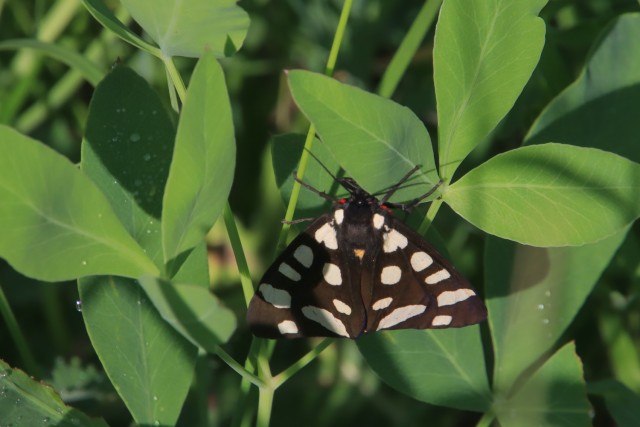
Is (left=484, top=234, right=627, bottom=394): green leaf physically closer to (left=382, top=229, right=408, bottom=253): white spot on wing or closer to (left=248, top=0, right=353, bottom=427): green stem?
(left=382, top=229, right=408, bottom=253): white spot on wing

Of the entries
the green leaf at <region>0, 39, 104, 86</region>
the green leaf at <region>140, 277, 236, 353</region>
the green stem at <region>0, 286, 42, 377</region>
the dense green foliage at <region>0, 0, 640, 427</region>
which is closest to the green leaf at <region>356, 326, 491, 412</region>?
the dense green foliage at <region>0, 0, 640, 427</region>

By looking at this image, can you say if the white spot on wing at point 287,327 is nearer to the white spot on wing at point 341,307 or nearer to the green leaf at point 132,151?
the white spot on wing at point 341,307

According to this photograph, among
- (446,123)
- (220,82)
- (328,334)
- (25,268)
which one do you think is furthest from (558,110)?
(25,268)

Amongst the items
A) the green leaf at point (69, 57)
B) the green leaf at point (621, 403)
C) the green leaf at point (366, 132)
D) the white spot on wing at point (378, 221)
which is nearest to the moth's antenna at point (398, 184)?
the green leaf at point (366, 132)

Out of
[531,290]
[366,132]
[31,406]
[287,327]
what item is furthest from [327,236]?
[31,406]

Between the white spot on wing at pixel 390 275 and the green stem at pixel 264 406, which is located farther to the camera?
the white spot on wing at pixel 390 275

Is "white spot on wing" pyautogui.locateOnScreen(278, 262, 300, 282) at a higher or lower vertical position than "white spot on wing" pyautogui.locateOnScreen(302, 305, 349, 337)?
higher

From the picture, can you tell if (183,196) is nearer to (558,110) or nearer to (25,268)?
(25,268)

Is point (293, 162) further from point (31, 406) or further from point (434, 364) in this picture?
point (31, 406)
